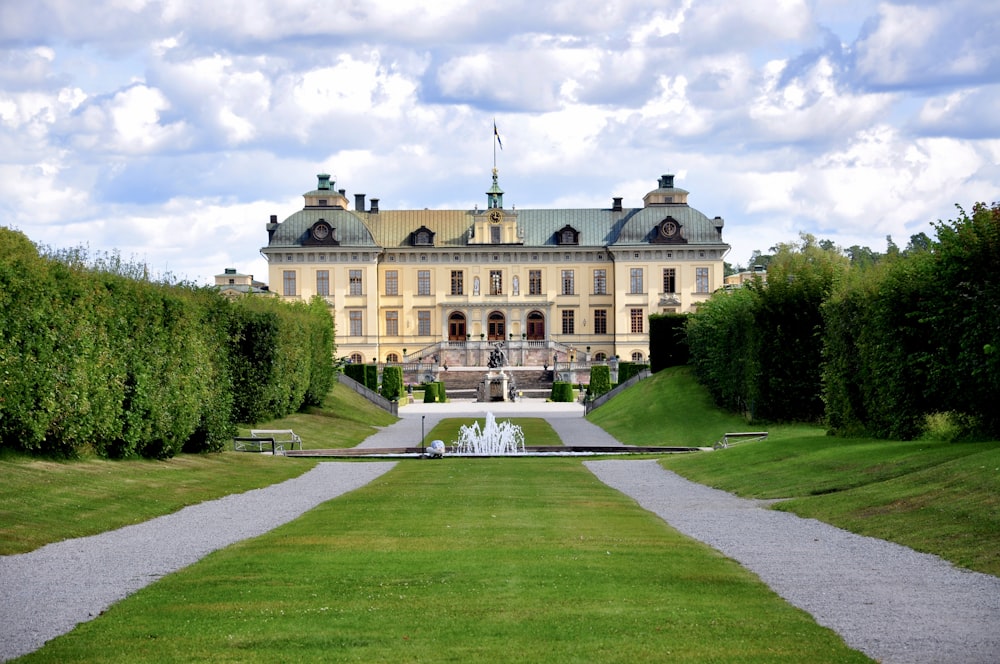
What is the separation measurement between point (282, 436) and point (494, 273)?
52965 millimetres

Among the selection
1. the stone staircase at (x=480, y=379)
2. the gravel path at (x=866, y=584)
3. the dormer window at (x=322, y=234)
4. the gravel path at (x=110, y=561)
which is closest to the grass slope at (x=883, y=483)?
the gravel path at (x=866, y=584)

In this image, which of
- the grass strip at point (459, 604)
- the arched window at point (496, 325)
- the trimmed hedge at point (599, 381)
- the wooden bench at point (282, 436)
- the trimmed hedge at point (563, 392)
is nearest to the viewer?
the grass strip at point (459, 604)

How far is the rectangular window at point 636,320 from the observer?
3255 inches

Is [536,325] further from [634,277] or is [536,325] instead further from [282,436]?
[282,436]

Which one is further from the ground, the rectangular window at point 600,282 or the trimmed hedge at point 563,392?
the rectangular window at point 600,282

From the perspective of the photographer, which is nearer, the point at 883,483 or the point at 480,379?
the point at 883,483

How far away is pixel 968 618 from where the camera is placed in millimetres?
7898

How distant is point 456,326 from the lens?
8400 centimetres

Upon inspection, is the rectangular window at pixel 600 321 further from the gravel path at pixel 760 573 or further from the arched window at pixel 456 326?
the gravel path at pixel 760 573

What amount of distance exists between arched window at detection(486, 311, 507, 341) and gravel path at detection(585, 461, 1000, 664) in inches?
2679

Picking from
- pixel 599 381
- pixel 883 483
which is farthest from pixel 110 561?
pixel 599 381

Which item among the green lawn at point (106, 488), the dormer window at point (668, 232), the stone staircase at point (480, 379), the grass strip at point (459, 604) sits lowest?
the grass strip at point (459, 604)

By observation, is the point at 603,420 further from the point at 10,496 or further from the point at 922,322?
the point at 10,496

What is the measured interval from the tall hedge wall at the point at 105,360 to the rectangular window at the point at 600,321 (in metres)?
57.6
